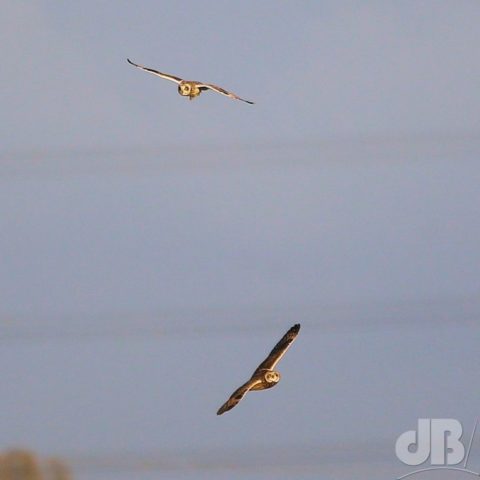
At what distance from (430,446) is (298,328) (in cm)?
85

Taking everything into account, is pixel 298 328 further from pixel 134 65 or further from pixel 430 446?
pixel 134 65

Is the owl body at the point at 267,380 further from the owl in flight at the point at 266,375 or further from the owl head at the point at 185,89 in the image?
the owl head at the point at 185,89

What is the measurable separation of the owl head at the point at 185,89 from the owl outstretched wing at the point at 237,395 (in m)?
1.15

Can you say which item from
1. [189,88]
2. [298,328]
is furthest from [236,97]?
[298,328]

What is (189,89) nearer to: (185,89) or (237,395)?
(185,89)

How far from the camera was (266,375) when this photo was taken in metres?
5.70

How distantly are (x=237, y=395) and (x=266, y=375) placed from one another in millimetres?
224

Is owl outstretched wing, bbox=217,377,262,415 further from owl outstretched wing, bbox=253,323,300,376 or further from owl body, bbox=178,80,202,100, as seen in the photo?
owl body, bbox=178,80,202,100

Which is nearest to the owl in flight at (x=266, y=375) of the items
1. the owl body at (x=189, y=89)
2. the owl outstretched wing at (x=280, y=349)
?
the owl outstretched wing at (x=280, y=349)

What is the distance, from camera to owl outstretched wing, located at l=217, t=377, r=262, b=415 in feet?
17.7

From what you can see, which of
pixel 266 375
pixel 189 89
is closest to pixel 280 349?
pixel 266 375

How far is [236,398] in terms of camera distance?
5477 mm

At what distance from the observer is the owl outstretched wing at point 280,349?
5.77m

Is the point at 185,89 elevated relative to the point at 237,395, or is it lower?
elevated
